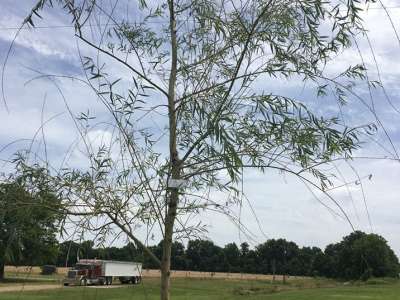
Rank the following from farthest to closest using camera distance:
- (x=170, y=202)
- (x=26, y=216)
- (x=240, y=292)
Answer: 1. (x=240, y=292)
2. (x=170, y=202)
3. (x=26, y=216)

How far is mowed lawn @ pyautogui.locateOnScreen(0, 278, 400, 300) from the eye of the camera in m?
18.7

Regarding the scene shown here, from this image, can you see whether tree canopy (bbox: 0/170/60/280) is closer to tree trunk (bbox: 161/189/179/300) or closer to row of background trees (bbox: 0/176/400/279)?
row of background trees (bbox: 0/176/400/279)

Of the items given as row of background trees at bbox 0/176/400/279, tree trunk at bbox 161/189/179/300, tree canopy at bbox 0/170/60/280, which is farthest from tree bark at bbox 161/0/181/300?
tree canopy at bbox 0/170/60/280

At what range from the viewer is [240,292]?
153 ft

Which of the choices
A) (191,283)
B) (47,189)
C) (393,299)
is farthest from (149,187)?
(191,283)

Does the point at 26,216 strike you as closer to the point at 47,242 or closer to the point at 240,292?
the point at 47,242

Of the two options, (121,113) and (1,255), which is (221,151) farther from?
(1,255)

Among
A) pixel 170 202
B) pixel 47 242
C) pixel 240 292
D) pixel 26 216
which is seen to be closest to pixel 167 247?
pixel 170 202

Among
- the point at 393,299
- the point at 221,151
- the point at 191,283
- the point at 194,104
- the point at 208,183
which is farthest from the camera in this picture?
the point at 191,283

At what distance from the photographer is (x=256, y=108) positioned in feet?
13.5

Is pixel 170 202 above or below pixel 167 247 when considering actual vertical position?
above

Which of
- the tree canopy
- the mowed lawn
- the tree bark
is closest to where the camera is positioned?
the tree canopy

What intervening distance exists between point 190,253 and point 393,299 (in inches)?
1430

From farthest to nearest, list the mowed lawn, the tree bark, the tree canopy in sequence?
the mowed lawn, the tree bark, the tree canopy
